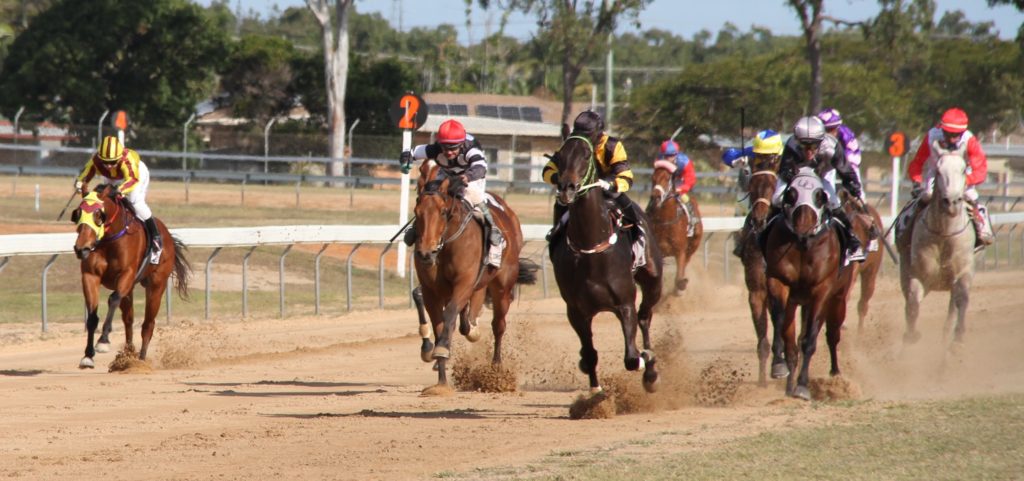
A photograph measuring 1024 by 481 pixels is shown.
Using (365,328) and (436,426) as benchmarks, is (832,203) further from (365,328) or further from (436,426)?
(365,328)

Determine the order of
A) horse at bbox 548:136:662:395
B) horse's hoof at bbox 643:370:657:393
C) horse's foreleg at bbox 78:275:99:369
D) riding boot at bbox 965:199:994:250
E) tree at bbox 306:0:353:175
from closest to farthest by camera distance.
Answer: horse at bbox 548:136:662:395, horse's hoof at bbox 643:370:657:393, horse's foreleg at bbox 78:275:99:369, riding boot at bbox 965:199:994:250, tree at bbox 306:0:353:175

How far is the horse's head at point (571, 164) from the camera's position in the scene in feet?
33.1

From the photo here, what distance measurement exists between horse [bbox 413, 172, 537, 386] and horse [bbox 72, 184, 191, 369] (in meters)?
3.11

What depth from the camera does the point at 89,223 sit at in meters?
14.0

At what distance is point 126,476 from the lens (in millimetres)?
8086

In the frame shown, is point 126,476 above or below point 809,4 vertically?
below

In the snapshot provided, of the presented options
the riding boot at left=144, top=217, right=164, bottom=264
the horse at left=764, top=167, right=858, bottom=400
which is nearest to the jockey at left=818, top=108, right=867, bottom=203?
the horse at left=764, top=167, right=858, bottom=400

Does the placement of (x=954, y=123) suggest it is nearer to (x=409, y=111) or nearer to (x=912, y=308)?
(x=912, y=308)

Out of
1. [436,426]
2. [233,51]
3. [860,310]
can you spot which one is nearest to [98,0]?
[233,51]

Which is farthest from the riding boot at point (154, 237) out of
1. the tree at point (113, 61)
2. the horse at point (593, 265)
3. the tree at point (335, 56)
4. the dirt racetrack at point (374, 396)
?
the tree at point (113, 61)

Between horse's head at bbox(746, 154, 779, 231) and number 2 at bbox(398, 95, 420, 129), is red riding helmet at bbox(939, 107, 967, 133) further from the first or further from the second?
number 2 at bbox(398, 95, 420, 129)

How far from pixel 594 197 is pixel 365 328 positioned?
28.3ft

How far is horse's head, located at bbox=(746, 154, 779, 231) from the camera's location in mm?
12609

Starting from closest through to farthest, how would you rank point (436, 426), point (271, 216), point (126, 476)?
point (126, 476), point (436, 426), point (271, 216)
